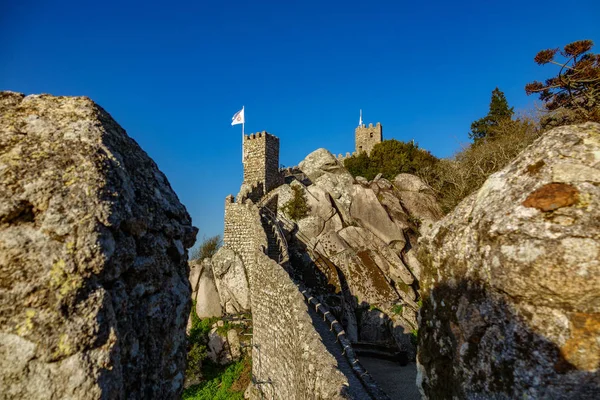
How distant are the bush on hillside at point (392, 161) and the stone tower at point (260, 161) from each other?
30.6 feet

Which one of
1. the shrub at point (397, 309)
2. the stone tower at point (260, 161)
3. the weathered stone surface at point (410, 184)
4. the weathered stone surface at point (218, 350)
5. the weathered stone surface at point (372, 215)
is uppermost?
the stone tower at point (260, 161)

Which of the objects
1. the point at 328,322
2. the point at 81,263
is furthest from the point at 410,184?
the point at 81,263

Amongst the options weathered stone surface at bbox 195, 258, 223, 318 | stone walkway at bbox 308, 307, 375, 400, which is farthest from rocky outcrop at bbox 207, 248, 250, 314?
stone walkway at bbox 308, 307, 375, 400

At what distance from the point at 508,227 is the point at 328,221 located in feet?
68.7

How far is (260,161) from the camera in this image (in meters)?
26.3

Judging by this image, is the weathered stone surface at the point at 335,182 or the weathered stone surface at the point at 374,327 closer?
the weathered stone surface at the point at 374,327

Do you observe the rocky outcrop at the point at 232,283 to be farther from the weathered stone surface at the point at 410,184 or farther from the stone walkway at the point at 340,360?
the weathered stone surface at the point at 410,184

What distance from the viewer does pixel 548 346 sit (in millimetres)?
2035

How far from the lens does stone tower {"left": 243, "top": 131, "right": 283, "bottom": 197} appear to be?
85.9 feet

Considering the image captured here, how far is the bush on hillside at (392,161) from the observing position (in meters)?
28.2

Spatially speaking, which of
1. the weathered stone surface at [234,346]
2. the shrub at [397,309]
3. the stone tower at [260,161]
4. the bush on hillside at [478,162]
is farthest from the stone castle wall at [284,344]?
the bush on hillside at [478,162]

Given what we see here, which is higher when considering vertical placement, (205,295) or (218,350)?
(205,295)

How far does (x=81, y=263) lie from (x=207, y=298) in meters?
21.6

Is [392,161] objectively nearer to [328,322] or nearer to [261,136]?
[261,136]
